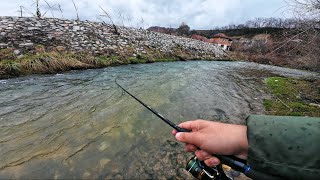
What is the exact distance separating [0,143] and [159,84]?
522 cm

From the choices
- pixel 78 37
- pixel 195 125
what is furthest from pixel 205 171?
pixel 78 37

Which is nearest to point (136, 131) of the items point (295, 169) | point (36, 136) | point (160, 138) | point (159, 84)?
point (160, 138)

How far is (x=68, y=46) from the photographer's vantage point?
10.8m

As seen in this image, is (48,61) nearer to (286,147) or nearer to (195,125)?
(195,125)

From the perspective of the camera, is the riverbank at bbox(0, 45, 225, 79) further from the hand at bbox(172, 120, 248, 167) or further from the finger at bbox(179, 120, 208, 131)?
the hand at bbox(172, 120, 248, 167)

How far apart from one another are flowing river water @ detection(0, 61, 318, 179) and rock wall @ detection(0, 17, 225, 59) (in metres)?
3.03

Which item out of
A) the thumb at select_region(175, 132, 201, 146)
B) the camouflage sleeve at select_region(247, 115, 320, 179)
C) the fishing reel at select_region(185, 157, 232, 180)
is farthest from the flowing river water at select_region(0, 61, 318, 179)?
the camouflage sleeve at select_region(247, 115, 320, 179)

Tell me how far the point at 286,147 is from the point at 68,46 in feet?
36.4

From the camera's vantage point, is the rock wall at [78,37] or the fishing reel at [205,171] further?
the rock wall at [78,37]

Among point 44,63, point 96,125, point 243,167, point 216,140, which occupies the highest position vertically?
point 216,140

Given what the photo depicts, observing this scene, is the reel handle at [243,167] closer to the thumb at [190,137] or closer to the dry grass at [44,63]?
the thumb at [190,137]

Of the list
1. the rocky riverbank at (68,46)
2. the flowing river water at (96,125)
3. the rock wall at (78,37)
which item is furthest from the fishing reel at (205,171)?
the rock wall at (78,37)

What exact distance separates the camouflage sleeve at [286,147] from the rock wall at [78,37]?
10128 mm

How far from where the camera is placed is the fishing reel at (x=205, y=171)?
174 cm
